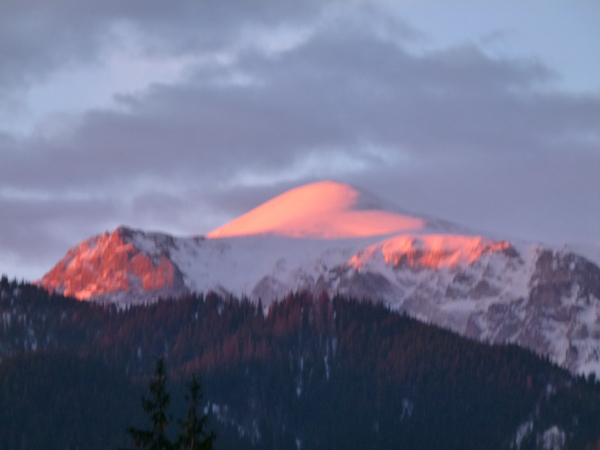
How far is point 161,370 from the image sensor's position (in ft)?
387

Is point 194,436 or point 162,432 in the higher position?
point 162,432

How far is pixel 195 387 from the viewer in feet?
382

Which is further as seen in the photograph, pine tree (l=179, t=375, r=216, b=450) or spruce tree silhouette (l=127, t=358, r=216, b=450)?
pine tree (l=179, t=375, r=216, b=450)

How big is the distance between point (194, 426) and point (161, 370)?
4.91m

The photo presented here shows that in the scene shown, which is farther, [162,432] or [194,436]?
[194,436]

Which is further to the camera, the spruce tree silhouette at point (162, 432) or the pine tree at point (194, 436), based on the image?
the pine tree at point (194, 436)

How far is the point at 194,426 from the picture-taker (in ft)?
380

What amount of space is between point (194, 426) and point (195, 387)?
2.69 metres

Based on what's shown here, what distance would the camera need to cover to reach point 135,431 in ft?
374

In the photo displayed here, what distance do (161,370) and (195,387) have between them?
10.2 ft

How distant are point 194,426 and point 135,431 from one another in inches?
168

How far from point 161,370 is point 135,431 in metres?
5.64
